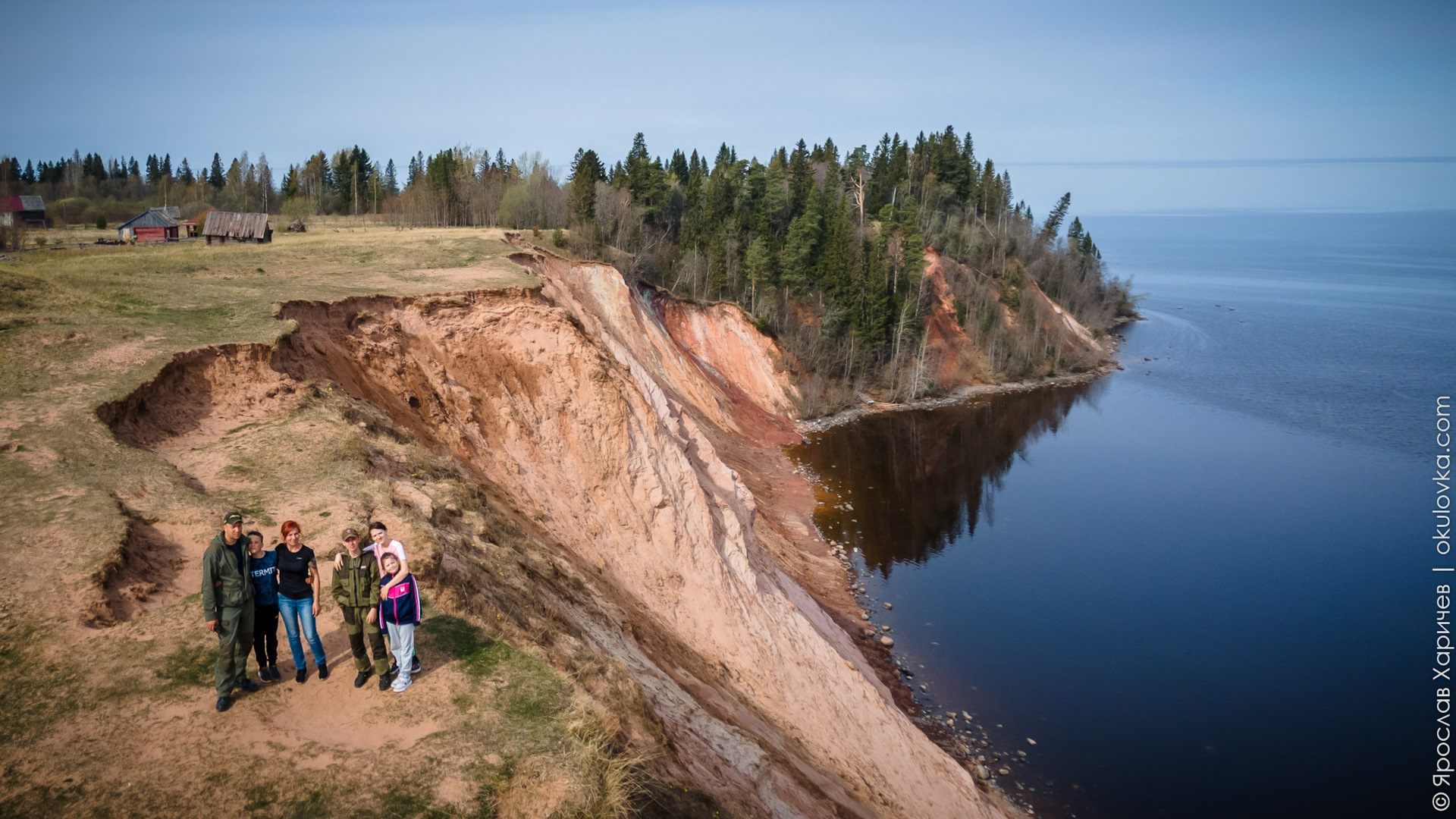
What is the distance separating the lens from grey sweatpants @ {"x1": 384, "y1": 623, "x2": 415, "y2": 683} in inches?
323

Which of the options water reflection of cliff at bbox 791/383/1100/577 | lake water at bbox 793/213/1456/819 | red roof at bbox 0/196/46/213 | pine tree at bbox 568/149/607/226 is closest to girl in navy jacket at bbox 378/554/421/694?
lake water at bbox 793/213/1456/819

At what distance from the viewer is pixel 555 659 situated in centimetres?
964

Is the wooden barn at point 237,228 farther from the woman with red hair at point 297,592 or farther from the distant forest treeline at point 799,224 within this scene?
the woman with red hair at point 297,592

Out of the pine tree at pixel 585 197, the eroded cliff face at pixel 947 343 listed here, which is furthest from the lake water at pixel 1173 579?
the pine tree at pixel 585 197

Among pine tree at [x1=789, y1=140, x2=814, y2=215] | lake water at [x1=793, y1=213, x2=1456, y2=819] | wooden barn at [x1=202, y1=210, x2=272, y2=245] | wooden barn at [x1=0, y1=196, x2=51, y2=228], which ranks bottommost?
lake water at [x1=793, y1=213, x2=1456, y2=819]

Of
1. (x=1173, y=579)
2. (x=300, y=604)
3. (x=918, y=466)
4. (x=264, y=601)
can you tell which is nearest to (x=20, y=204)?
(x=918, y=466)

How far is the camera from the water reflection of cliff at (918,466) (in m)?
31.6

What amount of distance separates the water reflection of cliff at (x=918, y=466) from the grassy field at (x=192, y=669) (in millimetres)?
20818

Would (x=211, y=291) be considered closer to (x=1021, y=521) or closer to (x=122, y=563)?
(x=122, y=563)

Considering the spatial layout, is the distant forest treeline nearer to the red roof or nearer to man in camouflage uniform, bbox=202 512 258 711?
the red roof

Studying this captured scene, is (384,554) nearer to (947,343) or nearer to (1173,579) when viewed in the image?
(1173,579)

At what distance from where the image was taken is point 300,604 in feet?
26.7

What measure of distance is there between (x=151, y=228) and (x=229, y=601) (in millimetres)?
51029

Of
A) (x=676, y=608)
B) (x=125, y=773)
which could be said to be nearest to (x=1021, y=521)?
(x=676, y=608)
